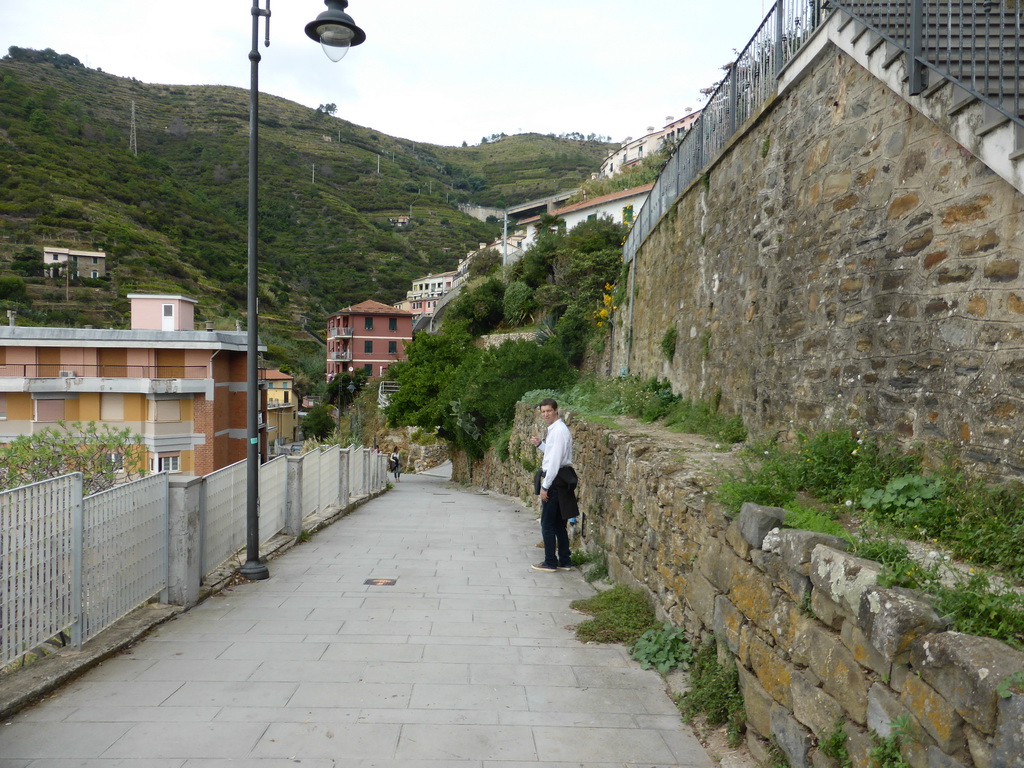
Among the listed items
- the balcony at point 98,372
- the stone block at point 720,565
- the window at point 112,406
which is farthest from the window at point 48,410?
the stone block at point 720,565

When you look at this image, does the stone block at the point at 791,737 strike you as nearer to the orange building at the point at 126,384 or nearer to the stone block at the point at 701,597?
the stone block at the point at 701,597

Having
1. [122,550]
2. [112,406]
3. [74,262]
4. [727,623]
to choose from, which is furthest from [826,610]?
[74,262]

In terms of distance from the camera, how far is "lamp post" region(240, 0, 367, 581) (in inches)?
283

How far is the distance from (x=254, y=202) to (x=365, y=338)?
64.3 m

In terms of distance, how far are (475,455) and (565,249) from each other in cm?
1122

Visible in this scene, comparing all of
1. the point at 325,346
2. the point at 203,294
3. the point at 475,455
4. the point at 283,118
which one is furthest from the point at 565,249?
the point at 283,118

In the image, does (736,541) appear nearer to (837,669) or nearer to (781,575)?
(781,575)

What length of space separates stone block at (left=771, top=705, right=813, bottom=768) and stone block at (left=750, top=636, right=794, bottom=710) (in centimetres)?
6

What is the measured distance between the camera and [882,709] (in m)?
2.45

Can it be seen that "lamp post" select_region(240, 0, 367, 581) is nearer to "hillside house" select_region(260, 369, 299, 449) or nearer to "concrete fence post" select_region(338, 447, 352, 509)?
"concrete fence post" select_region(338, 447, 352, 509)

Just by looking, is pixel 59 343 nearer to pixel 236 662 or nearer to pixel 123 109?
pixel 236 662

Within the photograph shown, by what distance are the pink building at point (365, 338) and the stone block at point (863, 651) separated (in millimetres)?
68108

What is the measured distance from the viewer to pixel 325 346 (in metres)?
80.1

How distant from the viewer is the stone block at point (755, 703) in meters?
3.44
